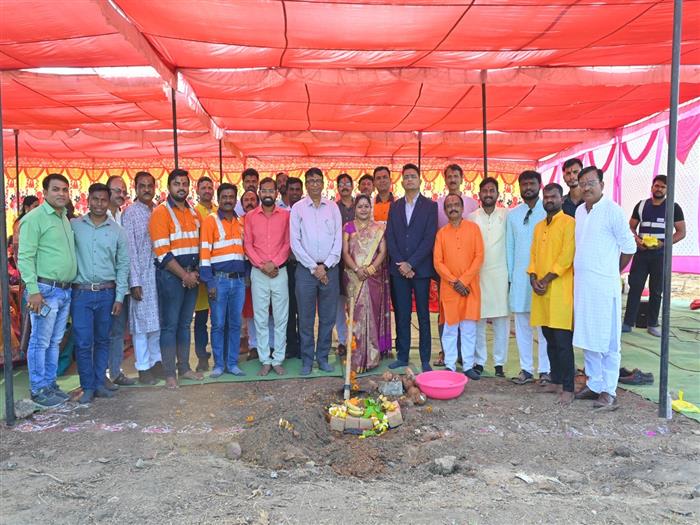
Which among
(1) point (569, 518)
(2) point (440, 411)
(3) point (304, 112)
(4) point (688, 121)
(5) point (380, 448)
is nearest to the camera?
(1) point (569, 518)

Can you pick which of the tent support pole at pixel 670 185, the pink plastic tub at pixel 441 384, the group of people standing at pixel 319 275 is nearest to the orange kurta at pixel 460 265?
the group of people standing at pixel 319 275

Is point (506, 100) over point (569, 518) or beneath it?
over

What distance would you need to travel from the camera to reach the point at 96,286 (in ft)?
12.8

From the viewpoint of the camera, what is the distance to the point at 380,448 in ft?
10.1

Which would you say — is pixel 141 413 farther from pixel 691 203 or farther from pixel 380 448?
pixel 691 203

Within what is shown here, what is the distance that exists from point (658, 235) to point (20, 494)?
6730 millimetres

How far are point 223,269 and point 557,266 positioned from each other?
9.09ft

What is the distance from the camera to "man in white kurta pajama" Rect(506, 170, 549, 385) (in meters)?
4.35

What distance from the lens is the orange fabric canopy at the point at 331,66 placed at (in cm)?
394

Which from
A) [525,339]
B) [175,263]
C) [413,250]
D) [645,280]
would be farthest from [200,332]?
[645,280]

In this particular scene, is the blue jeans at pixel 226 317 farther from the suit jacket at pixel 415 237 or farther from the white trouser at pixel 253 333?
the suit jacket at pixel 415 237

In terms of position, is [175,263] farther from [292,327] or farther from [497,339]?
[497,339]

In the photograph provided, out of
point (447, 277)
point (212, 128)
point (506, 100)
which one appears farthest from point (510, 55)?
point (212, 128)

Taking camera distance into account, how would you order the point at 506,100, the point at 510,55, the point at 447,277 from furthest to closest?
the point at 506,100 → the point at 510,55 → the point at 447,277
